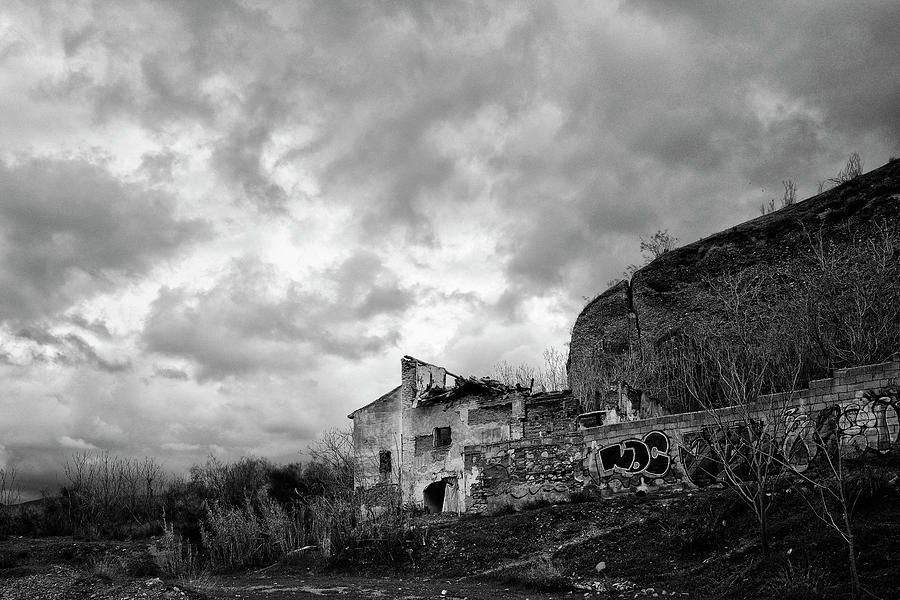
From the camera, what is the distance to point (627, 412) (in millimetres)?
24125

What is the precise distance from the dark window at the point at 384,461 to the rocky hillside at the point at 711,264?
938 centimetres

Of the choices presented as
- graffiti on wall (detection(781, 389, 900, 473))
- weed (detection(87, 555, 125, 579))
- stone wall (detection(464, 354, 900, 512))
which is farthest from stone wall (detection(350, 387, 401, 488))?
graffiti on wall (detection(781, 389, 900, 473))

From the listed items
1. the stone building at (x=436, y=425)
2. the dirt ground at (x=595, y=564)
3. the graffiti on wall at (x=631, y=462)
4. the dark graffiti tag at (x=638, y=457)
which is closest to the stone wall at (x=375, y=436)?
the stone building at (x=436, y=425)

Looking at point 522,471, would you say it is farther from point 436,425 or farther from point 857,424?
point 436,425

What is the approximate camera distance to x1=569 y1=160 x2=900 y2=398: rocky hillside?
3180 centimetres

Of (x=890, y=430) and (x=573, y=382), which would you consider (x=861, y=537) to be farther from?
(x=573, y=382)

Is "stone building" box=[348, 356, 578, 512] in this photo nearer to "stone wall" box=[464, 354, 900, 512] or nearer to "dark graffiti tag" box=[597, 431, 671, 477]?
"stone wall" box=[464, 354, 900, 512]

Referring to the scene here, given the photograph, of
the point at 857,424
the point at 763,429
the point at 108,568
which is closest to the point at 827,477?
the point at 763,429

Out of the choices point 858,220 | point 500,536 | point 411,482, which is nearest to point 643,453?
point 500,536

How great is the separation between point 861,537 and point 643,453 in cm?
819

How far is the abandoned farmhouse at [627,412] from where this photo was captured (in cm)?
1493

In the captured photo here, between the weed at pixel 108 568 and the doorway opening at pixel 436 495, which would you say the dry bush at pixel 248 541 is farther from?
the doorway opening at pixel 436 495

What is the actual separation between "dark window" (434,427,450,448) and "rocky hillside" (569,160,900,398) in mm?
6734

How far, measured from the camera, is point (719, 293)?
3222cm
